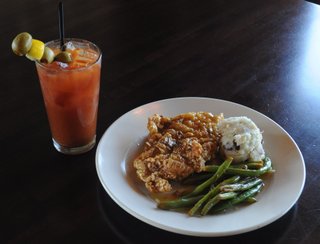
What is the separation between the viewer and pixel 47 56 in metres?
1.08

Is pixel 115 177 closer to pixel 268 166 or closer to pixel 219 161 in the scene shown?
pixel 219 161

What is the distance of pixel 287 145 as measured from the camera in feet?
3.96

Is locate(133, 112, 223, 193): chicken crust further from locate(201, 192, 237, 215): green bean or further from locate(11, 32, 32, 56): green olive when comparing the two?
locate(11, 32, 32, 56): green olive

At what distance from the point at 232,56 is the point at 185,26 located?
0.29 m

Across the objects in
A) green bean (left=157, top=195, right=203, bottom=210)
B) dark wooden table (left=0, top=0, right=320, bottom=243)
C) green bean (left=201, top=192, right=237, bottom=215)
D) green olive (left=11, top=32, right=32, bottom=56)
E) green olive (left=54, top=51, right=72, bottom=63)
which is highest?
green olive (left=11, top=32, right=32, bottom=56)

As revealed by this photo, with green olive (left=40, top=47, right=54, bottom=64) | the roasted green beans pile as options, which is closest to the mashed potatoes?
the roasted green beans pile

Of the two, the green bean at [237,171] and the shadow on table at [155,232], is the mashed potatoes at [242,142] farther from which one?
the shadow on table at [155,232]

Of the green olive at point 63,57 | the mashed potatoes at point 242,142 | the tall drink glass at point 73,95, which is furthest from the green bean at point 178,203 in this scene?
the green olive at point 63,57

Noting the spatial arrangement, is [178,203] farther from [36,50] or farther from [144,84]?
[144,84]

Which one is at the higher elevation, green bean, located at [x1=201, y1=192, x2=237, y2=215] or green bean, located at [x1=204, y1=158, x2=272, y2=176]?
green bean, located at [x1=201, y1=192, x2=237, y2=215]

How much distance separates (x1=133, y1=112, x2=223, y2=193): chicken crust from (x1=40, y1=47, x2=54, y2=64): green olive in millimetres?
303

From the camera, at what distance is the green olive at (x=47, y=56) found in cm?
108

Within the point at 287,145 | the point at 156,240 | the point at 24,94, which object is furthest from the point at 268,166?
the point at 24,94

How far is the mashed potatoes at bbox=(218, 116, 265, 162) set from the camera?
114 cm
